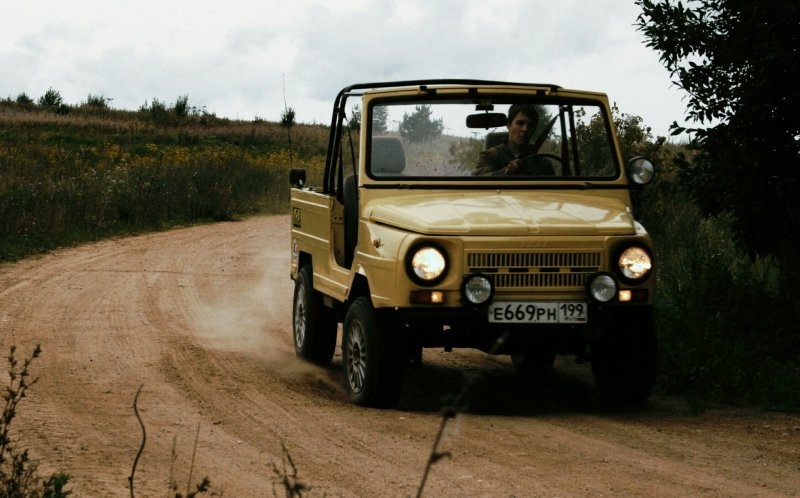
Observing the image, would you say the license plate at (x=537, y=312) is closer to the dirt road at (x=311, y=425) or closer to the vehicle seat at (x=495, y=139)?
the dirt road at (x=311, y=425)

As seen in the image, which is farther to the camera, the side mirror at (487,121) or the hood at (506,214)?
the side mirror at (487,121)

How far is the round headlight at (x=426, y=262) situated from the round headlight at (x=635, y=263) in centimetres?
112

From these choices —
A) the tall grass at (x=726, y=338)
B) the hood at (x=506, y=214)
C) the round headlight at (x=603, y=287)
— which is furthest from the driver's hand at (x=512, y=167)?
the tall grass at (x=726, y=338)

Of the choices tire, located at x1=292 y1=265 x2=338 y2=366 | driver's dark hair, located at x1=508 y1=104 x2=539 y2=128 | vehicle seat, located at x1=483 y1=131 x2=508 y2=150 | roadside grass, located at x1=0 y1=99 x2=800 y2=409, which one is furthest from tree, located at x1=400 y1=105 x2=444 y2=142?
tire, located at x1=292 y1=265 x2=338 y2=366

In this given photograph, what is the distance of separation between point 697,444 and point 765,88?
354 cm

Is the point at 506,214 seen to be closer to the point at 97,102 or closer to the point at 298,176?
the point at 298,176

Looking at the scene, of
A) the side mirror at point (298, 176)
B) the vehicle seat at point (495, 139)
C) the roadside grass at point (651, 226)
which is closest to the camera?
the vehicle seat at point (495, 139)

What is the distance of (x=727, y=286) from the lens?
10.8 meters

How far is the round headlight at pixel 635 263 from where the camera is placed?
7.72m

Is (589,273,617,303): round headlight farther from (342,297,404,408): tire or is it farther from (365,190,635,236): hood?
(342,297,404,408): tire

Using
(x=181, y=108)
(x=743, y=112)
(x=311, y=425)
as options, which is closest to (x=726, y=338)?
(x=743, y=112)

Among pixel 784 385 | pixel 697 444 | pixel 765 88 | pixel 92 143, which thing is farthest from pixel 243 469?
pixel 92 143

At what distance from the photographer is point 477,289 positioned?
750 cm

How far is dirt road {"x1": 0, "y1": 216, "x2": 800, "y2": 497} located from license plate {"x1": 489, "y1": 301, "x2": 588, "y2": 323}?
0.63 meters
